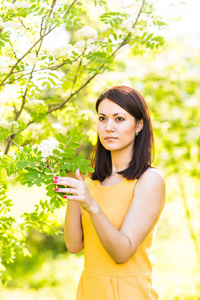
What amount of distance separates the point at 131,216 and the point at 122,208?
0.13 metres

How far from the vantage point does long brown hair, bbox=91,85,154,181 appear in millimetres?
2100

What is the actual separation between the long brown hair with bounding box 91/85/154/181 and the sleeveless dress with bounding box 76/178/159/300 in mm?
92

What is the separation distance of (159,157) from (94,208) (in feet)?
15.0

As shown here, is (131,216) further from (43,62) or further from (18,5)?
(18,5)

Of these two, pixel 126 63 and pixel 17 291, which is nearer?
pixel 17 291

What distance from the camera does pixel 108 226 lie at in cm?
171

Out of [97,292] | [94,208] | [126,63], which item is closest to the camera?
[94,208]

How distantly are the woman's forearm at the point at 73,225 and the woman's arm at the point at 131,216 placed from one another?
350 mm

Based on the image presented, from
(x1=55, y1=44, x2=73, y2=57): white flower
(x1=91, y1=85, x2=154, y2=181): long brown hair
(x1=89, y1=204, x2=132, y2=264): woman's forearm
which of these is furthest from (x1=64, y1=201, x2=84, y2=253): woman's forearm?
(x1=55, y1=44, x2=73, y2=57): white flower

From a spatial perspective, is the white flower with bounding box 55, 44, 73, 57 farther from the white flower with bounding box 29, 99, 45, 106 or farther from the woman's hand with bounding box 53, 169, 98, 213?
the woman's hand with bounding box 53, 169, 98, 213

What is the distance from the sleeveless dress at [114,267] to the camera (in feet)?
6.44

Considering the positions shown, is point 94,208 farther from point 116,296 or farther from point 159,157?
point 159,157

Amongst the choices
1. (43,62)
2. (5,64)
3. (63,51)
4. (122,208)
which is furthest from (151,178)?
(5,64)

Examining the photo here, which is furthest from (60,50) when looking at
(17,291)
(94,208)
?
(17,291)
